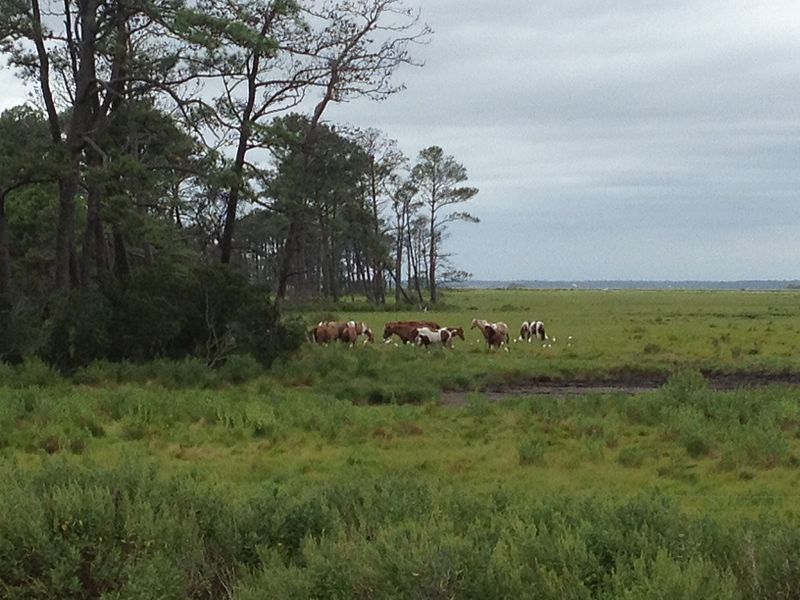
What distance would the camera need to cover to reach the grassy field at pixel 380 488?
19.0 ft

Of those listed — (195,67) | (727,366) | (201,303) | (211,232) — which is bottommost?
(727,366)

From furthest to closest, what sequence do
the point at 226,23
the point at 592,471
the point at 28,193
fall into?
the point at 28,193
the point at 226,23
the point at 592,471

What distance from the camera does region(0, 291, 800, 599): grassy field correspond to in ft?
19.0

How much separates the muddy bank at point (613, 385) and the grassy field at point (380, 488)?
665mm

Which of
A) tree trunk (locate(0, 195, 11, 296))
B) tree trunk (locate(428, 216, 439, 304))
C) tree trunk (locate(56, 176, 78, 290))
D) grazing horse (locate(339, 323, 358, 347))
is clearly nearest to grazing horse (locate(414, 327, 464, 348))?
grazing horse (locate(339, 323, 358, 347))

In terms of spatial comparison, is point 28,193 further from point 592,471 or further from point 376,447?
point 592,471

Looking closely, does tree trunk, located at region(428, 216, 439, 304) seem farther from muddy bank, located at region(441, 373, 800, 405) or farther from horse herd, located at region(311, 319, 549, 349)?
muddy bank, located at region(441, 373, 800, 405)

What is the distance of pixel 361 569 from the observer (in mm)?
5719

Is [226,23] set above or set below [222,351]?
above

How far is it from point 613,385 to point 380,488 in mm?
14050

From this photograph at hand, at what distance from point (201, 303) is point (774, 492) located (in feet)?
46.9

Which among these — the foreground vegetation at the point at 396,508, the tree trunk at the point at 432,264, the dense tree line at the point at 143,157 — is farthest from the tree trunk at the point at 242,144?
the tree trunk at the point at 432,264

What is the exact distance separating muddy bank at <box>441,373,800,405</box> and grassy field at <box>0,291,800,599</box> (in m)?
0.67

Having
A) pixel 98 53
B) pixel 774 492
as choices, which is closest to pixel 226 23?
pixel 98 53
